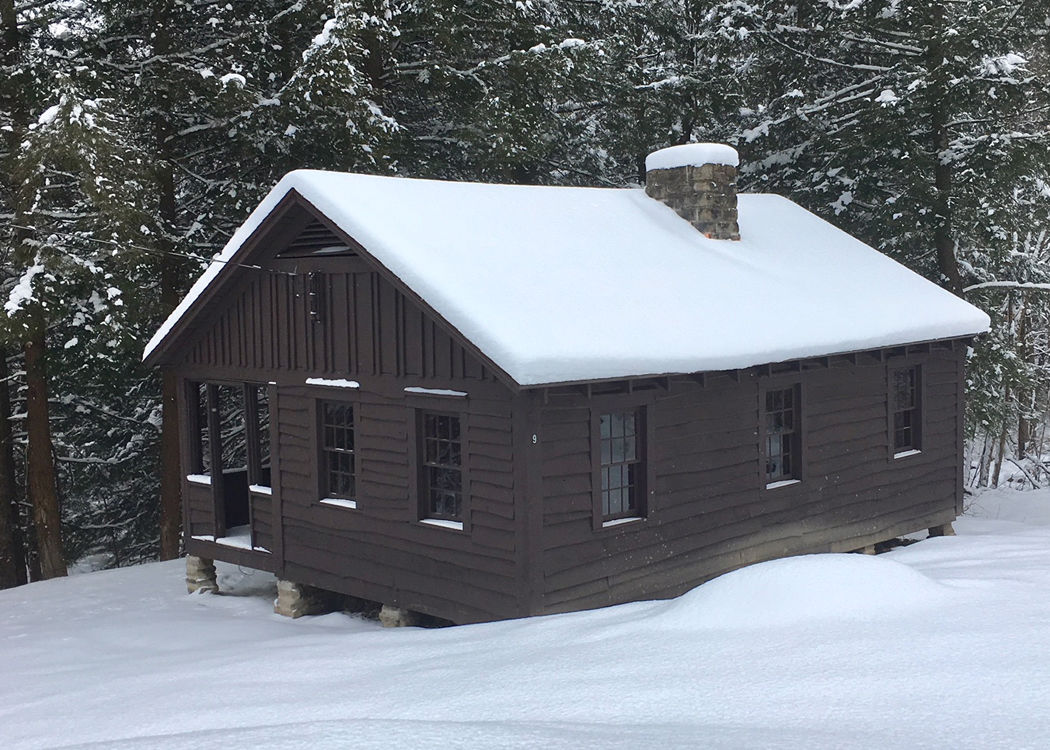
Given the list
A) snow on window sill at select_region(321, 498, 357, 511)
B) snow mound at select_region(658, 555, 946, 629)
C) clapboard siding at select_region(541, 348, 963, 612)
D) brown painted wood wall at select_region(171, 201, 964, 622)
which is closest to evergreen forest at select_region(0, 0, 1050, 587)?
brown painted wood wall at select_region(171, 201, 964, 622)

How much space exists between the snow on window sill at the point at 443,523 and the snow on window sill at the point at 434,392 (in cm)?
138

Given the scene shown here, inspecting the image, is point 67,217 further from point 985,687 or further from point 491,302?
point 985,687

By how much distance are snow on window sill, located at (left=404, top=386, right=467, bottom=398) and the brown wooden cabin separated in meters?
0.03

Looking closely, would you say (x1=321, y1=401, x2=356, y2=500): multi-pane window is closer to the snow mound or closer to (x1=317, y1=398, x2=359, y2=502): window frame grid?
(x1=317, y1=398, x2=359, y2=502): window frame grid

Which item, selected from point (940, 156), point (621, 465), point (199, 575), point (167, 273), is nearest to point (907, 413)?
point (940, 156)

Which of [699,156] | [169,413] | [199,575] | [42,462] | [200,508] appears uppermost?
[699,156]

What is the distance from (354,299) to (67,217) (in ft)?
23.9

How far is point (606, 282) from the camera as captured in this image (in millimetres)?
11516

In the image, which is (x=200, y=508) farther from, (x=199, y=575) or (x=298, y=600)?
(x=298, y=600)

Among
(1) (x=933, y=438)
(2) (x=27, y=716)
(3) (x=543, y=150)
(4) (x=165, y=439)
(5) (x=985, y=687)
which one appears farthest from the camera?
(3) (x=543, y=150)

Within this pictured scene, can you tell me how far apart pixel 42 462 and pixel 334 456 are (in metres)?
8.40

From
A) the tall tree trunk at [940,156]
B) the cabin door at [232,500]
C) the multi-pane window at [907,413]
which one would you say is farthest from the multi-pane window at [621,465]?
the tall tree trunk at [940,156]

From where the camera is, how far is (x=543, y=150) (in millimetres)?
19641

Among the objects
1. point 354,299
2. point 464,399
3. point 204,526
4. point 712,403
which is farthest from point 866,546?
point 204,526
